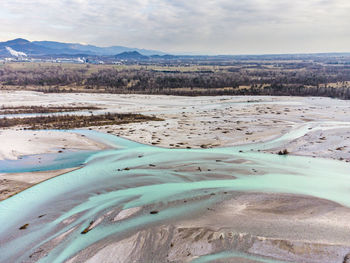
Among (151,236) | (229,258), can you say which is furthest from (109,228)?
(229,258)

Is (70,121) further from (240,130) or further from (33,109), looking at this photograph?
(240,130)

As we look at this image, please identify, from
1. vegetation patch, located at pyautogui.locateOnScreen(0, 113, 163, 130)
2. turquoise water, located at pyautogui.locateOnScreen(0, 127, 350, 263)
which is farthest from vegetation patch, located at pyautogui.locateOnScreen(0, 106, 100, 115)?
turquoise water, located at pyautogui.locateOnScreen(0, 127, 350, 263)

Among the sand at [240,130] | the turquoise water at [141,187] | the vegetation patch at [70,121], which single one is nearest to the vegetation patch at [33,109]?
the vegetation patch at [70,121]

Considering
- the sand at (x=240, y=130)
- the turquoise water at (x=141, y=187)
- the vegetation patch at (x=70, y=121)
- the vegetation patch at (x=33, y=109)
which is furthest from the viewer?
the vegetation patch at (x=33, y=109)

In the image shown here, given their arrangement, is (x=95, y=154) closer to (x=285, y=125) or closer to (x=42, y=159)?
(x=42, y=159)

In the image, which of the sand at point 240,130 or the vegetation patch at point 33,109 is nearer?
the sand at point 240,130

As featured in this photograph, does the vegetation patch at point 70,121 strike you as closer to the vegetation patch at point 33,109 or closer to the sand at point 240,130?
the sand at point 240,130

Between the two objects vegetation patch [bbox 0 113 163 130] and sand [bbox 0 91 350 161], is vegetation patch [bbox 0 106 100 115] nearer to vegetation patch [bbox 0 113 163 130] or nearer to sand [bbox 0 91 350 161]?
vegetation patch [bbox 0 113 163 130]

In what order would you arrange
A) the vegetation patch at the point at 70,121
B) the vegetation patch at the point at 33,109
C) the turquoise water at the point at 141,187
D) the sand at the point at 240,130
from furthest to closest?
the vegetation patch at the point at 33,109
the vegetation patch at the point at 70,121
the sand at the point at 240,130
the turquoise water at the point at 141,187
